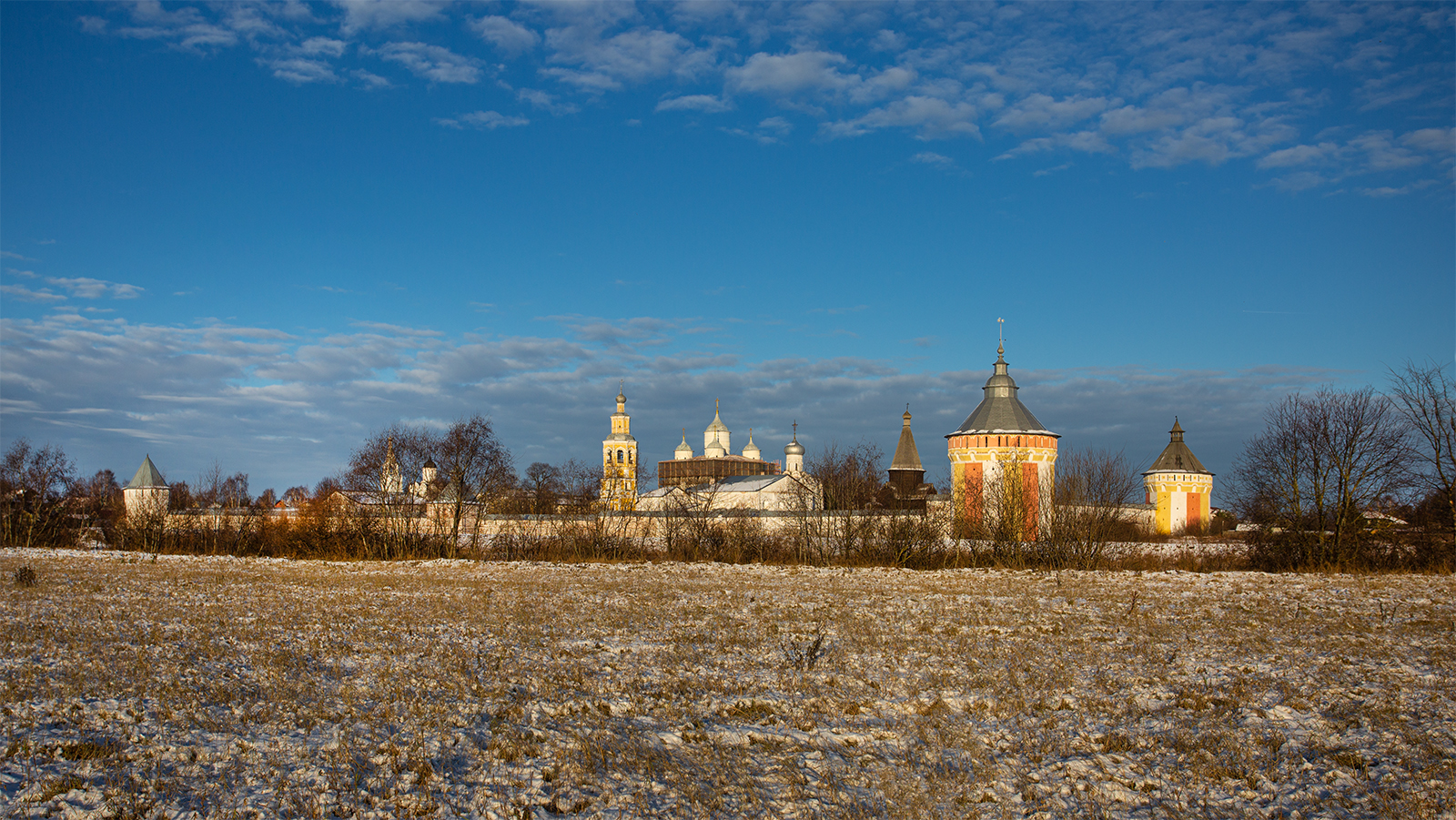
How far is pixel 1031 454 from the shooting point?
45.1 meters

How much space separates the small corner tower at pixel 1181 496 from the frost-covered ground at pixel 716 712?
4419 cm

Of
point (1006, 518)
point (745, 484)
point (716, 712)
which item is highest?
point (745, 484)

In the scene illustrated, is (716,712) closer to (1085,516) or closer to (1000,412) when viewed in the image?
(1085,516)

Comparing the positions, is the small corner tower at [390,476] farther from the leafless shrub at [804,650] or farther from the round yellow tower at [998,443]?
the leafless shrub at [804,650]

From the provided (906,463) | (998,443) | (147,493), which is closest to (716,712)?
(998,443)

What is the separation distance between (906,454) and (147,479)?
195 ft

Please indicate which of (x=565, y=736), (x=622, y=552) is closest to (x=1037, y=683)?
(x=565, y=736)

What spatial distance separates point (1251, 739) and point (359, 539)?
34.8m

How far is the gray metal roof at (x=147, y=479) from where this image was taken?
5675 centimetres

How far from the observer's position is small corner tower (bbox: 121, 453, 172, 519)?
1581 inches

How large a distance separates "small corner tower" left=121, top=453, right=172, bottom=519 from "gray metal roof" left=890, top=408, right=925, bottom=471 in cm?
5679

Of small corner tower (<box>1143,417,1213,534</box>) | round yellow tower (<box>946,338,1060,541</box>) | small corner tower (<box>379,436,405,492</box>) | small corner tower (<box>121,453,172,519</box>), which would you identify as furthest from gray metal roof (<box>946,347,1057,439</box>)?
small corner tower (<box>121,453,172,519</box>)

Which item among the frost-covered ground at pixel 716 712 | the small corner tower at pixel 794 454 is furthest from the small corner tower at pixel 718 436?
the frost-covered ground at pixel 716 712

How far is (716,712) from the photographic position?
8102mm
